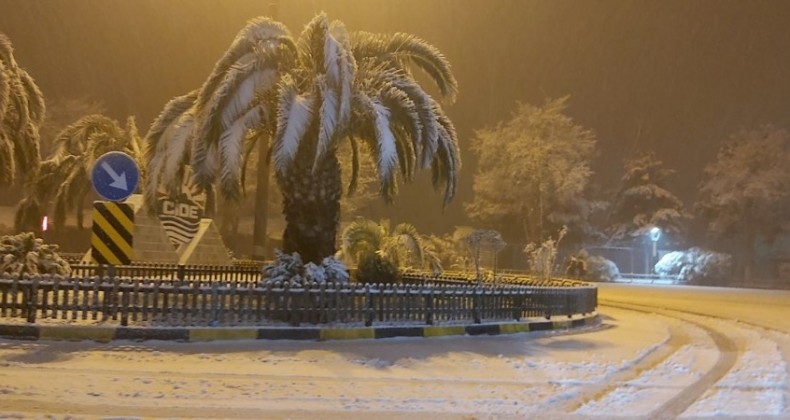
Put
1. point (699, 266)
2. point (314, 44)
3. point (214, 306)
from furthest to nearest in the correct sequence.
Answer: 1. point (699, 266)
2. point (314, 44)
3. point (214, 306)

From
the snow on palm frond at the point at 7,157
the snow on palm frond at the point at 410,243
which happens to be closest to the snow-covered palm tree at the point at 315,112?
the snow on palm frond at the point at 410,243

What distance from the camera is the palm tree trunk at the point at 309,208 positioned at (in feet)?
53.1

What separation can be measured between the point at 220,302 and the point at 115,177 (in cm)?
268

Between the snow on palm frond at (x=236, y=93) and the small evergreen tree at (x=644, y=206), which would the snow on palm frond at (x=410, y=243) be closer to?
the snow on palm frond at (x=236, y=93)

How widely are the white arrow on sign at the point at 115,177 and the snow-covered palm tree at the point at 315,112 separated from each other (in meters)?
2.61

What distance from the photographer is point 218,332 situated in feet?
40.7

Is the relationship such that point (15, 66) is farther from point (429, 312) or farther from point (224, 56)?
point (429, 312)

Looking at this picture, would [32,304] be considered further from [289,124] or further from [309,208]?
[309,208]

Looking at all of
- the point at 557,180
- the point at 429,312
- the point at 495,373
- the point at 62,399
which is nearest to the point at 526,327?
the point at 429,312

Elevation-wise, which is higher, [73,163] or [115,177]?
[73,163]

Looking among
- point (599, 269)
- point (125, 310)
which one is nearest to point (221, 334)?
point (125, 310)

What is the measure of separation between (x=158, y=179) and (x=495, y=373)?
9.61 m

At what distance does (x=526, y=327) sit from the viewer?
52.7ft

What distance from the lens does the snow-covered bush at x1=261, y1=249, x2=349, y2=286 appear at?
14836 mm
